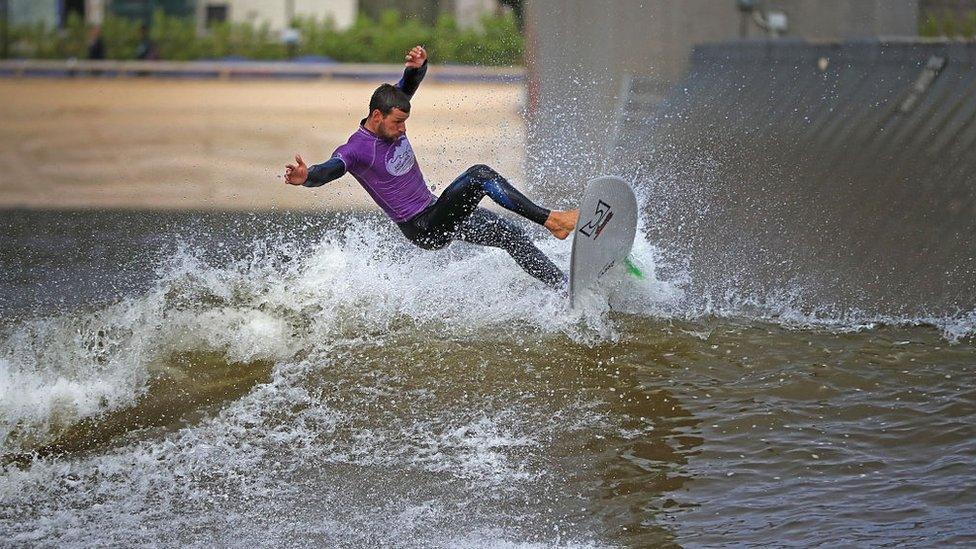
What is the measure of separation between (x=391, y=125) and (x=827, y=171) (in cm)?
539

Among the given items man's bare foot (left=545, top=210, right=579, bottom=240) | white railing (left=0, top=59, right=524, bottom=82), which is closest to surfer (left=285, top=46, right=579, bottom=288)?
man's bare foot (left=545, top=210, right=579, bottom=240)

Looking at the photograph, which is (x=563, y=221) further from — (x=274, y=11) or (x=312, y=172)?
(x=274, y=11)

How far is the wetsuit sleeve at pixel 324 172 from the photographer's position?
252 inches

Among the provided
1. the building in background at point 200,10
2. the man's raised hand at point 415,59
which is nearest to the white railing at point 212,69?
the building in background at point 200,10

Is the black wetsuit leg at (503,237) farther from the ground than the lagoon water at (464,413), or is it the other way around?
the black wetsuit leg at (503,237)

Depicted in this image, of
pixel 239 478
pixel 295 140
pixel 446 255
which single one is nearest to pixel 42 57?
pixel 295 140

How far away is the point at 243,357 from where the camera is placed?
7012 mm

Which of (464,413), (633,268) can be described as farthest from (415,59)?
(464,413)

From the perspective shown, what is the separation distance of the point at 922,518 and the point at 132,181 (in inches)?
458

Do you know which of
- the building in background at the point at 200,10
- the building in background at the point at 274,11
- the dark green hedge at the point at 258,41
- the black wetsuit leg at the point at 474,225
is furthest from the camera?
the building in background at the point at 274,11

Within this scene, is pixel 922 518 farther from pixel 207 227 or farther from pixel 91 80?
pixel 91 80

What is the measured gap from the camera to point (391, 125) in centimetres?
685

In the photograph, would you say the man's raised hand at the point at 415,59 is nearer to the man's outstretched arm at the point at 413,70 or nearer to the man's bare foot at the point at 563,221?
the man's outstretched arm at the point at 413,70

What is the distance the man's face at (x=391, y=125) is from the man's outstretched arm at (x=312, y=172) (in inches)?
13.3
